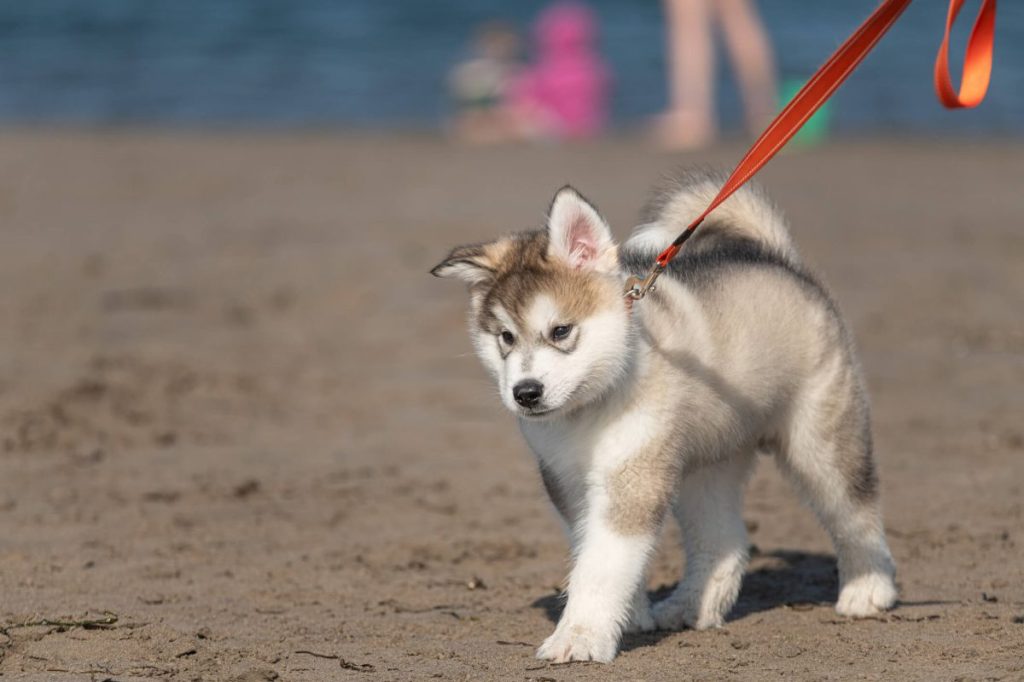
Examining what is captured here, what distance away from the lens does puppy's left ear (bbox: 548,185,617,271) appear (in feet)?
13.9

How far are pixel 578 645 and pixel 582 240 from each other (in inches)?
44.3

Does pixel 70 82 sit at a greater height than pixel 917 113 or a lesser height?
greater

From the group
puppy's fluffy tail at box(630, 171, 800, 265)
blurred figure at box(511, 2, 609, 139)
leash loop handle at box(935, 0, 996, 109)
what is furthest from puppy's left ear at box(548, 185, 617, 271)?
blurred figure at box(511, 2, 609, 139)

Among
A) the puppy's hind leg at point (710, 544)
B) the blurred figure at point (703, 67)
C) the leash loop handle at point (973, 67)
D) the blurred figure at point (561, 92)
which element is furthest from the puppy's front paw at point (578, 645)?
the blurred figure at point (561, 92)

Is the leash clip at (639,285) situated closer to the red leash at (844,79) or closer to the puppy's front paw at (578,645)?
the red leash at (844,79)

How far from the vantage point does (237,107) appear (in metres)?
16.5

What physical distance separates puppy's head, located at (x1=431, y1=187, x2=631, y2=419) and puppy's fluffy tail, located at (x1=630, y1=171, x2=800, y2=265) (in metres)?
0.63

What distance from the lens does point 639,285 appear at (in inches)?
165

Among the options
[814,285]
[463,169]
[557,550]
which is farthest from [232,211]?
[814,285]

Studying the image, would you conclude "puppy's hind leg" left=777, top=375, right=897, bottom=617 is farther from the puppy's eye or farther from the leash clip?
the puppy's eye

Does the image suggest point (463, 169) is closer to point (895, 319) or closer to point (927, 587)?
point (895, 319)

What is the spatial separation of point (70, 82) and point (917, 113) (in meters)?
9.40

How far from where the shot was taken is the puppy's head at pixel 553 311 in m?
4.06

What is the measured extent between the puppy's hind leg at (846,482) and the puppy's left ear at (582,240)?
0.82 metres
